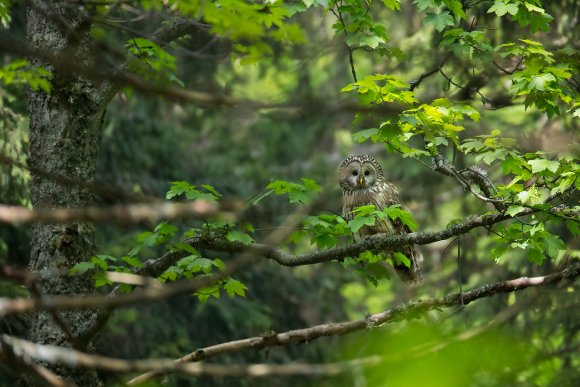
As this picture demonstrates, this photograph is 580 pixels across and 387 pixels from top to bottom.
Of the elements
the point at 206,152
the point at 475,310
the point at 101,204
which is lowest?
the point at 475,310

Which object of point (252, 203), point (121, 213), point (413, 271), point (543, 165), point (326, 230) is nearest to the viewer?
point (121, 213)

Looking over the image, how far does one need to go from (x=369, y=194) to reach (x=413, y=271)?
2.64 feet

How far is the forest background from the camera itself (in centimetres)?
233

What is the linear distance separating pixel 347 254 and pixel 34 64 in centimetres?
222

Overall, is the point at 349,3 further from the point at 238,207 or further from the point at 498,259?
the point at 238,207

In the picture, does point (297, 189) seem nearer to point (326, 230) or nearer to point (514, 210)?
point (326, 230)

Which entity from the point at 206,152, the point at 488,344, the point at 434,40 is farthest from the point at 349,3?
the point at 206,152

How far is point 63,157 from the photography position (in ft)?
16.4

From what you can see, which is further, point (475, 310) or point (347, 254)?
point (475, 310)

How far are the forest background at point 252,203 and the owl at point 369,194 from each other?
0.39 metres

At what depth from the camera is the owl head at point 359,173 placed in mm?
7371

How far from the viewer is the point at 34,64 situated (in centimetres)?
503

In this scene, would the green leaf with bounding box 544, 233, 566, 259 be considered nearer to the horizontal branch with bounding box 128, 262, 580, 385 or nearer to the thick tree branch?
the horizontal branch with bounding box 128, 262, 580, 385

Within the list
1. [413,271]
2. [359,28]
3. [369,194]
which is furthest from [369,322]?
[369,194]
